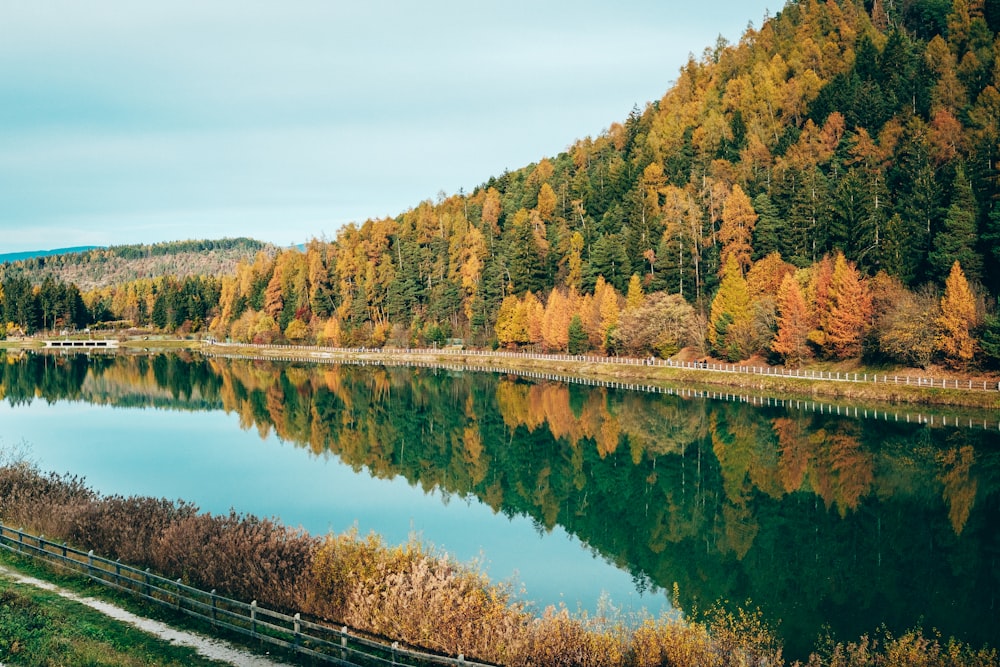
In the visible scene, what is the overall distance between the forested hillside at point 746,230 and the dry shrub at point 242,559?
Answer: 5210 cm

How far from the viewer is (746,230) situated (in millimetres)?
85688

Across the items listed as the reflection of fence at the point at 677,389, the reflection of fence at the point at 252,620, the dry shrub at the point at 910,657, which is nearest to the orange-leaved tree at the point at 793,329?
the reflection of fence at the point at 677,389

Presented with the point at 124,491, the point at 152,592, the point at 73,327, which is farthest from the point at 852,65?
the point at 73,327

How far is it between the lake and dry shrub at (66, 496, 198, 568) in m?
6.03

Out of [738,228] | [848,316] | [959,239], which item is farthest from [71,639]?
[738,228]

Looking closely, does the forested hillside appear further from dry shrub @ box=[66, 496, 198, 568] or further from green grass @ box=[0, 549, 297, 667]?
green grass @ box=[0, 549, 297, 667]

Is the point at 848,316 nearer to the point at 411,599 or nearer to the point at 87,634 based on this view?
the point at 411,599

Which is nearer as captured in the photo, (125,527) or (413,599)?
(413,599)

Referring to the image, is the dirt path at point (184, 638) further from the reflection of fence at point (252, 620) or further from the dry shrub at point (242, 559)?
the dry shrub at point (242, 559)

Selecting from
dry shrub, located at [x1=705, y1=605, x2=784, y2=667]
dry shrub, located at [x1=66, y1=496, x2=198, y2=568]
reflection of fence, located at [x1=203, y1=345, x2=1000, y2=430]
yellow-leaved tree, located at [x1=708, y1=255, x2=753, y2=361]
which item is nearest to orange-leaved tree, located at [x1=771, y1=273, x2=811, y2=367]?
yellow-leaved tree, located at [x1=708, y1=255, x2=753, y2=361]

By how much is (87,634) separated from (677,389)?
196 ft

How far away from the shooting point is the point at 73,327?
177 metres

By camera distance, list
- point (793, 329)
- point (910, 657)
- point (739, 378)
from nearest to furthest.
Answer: point (910, 657) < point (793, 329) < point (739, 378)

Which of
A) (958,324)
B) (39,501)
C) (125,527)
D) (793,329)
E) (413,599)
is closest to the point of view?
(413,599)
